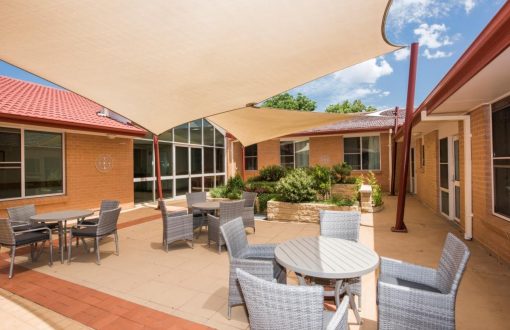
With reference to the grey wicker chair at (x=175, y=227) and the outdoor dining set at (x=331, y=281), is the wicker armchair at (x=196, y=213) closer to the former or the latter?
the grey wicker chair at (x=175, y=227)

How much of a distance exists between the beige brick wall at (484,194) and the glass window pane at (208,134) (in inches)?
466

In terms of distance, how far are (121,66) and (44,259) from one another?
12.9ft

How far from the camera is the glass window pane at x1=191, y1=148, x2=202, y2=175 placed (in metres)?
→ 14.1

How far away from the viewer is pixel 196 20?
2.67 metres

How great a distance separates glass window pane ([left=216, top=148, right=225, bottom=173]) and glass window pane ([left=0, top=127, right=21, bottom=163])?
9.51m

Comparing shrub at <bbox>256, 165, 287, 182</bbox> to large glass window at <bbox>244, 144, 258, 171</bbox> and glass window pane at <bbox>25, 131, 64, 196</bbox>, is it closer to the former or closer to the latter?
large glass window at <bbox>244, 144, 258, 171</bbox>

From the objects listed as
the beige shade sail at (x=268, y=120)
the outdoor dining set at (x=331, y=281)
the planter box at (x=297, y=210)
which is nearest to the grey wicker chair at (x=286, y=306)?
the outdoor dining set at (x=331, y=281)

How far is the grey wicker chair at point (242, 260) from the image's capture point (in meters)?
2.75

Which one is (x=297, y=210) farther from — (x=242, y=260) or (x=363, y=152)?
(x=363, y=152)

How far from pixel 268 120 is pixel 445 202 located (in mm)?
5702

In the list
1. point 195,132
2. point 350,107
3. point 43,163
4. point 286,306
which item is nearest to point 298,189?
point 286,306

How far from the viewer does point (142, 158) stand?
11.5 metres

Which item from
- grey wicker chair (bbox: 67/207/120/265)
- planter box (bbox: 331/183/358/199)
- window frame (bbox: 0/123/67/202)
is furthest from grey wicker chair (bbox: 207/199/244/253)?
window frame (bbox: 0/123/67/202)

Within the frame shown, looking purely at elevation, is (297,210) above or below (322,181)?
below
